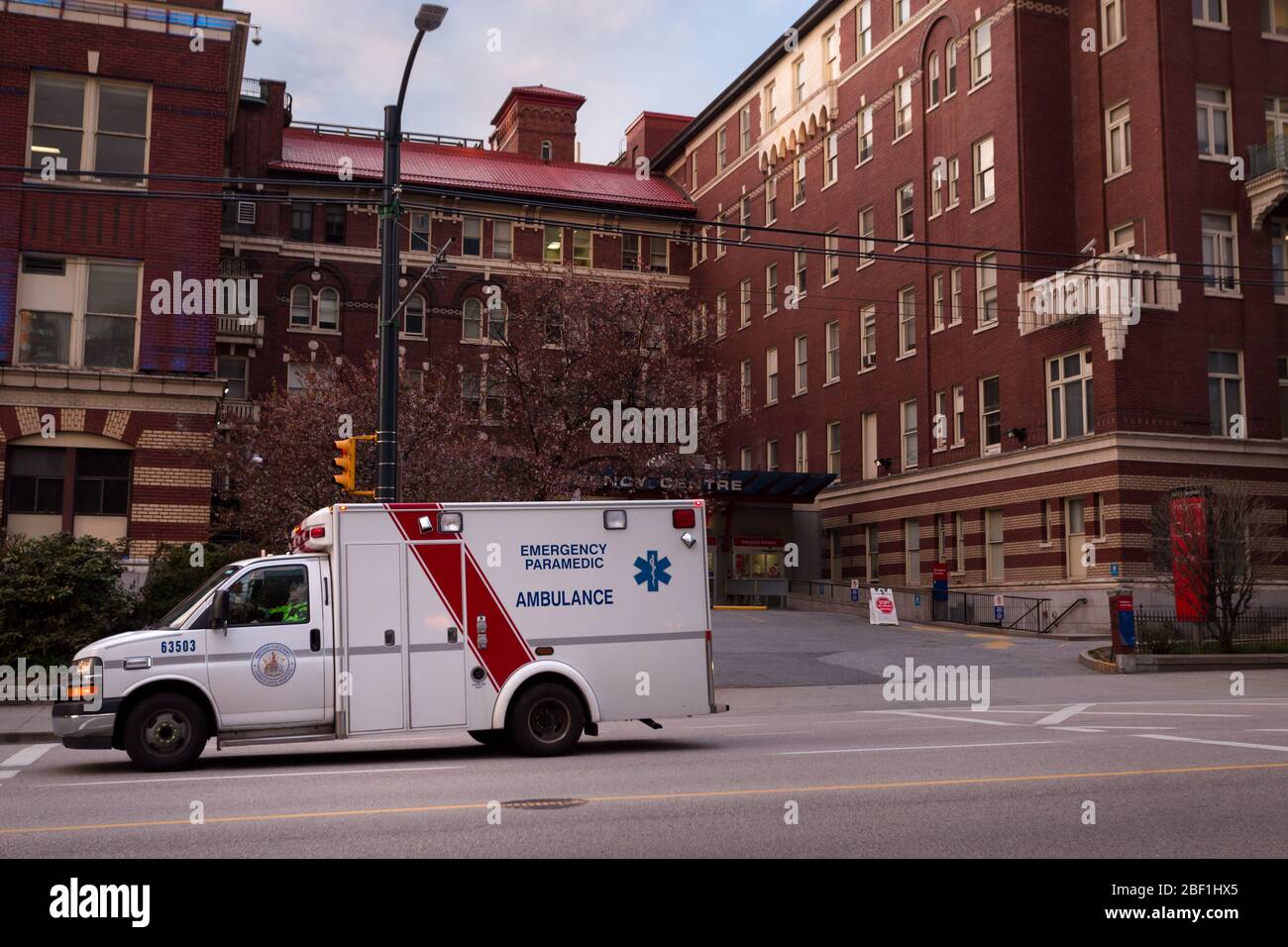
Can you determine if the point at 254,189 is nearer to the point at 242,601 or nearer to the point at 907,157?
the point at 907,157

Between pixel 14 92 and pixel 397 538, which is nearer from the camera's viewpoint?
pixel 397 538

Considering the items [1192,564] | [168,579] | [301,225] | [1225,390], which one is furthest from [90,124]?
[301,225]

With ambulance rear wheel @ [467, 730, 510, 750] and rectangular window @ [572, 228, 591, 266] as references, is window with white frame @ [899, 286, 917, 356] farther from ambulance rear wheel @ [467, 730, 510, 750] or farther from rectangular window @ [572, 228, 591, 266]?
ambulance rear wheel @ [467, 730, 510, 750]

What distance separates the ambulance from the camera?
1318cm

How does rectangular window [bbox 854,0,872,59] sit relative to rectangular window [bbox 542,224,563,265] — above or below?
above

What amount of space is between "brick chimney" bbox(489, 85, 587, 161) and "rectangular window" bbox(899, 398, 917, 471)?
32830 mm

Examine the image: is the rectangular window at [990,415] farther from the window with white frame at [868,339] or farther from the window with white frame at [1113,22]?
the window with white frame at [1113,22]

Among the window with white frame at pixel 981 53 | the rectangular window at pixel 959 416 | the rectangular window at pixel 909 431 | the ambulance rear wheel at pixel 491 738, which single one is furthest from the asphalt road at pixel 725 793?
the window with white frame at pixel 981 53

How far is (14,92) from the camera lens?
27719 millimetres

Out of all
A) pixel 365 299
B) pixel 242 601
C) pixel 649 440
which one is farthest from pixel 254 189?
pixel 242 601

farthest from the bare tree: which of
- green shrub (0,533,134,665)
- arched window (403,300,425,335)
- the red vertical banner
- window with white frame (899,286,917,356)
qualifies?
arched window (403,300,425,335)
